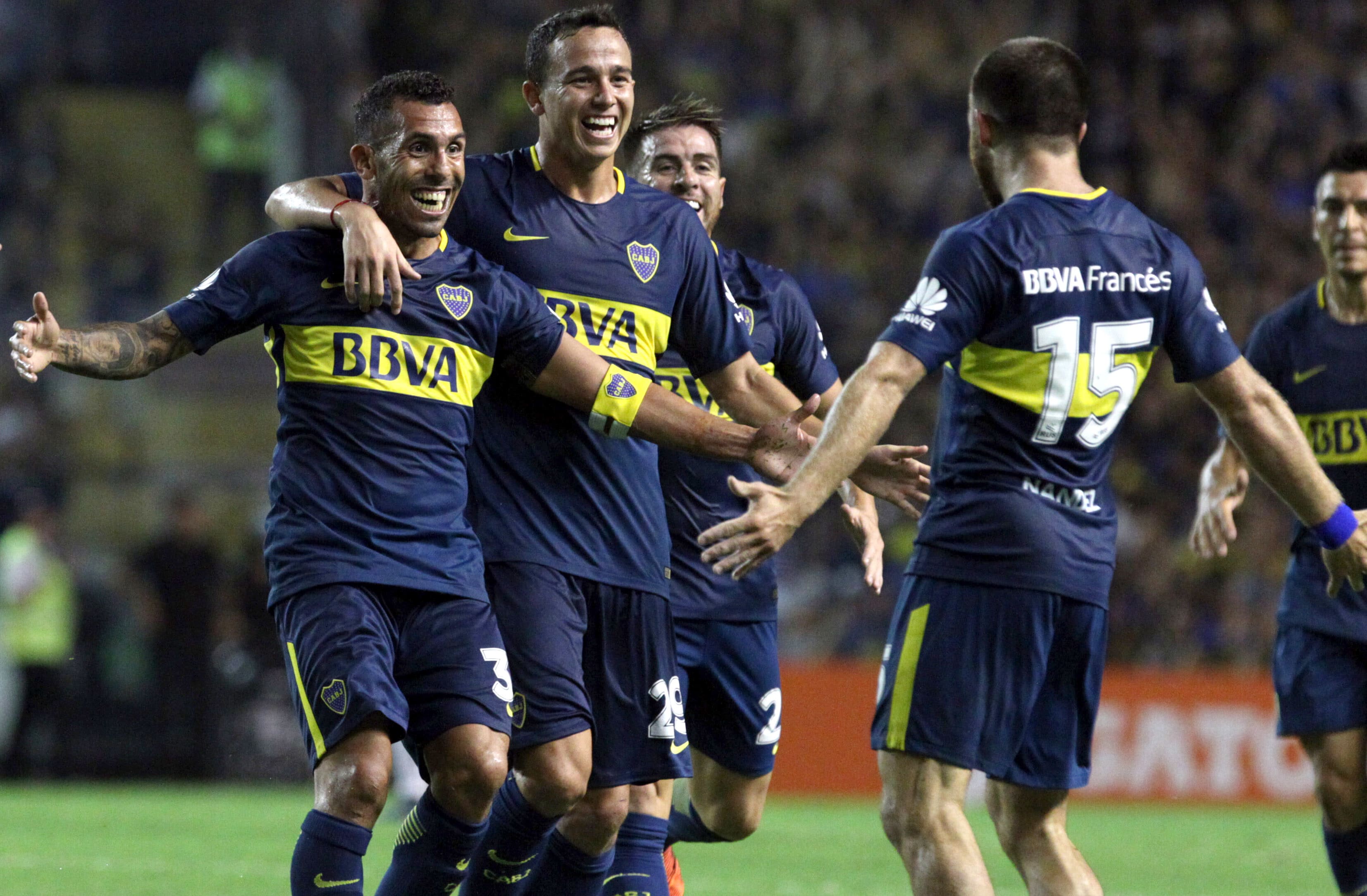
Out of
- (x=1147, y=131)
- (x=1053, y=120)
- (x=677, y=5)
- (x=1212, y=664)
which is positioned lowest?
(x=1212, y=664)

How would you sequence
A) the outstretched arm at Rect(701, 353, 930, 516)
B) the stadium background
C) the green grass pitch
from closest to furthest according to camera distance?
the outstretched arm at Rect(701, 353, 930, 516), the green grass pitch, the stadium background

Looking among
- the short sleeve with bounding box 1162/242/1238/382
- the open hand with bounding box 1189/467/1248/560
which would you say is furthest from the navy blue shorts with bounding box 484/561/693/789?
the open hand with bounding box 1189/467/1248/560

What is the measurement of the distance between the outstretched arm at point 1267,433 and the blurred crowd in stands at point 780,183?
365 inches

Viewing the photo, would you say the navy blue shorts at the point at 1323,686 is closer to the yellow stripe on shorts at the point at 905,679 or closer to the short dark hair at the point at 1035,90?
the yellow stripe on shorts at the point at 905,679

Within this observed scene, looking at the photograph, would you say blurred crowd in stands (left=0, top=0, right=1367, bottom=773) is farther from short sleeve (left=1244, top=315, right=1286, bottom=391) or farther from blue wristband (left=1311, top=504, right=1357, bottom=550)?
blue wristband (left=1311, top=504, right=1357, bottom=550)

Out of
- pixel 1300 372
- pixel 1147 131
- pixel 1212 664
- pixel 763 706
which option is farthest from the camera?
pixel 1147 131


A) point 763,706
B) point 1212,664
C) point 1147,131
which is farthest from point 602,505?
point 1147,131

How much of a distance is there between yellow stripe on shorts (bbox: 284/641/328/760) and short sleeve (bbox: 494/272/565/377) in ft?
3.33

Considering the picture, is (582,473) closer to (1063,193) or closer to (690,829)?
(1063,193)

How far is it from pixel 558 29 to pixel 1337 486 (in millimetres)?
3405

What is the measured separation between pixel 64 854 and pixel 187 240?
9.07 meters

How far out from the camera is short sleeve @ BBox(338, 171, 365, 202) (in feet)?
17.5

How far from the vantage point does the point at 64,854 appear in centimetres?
955

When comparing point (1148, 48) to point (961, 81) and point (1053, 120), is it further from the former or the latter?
point (1053, 120)
